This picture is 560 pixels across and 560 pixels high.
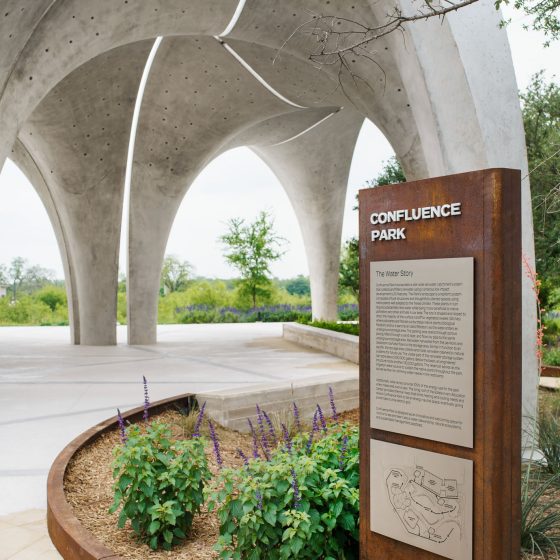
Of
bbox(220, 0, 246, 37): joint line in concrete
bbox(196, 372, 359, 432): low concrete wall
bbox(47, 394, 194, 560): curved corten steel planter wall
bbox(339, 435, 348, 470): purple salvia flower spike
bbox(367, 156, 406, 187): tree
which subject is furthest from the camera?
bbox(367, 156, 406, 187): tree

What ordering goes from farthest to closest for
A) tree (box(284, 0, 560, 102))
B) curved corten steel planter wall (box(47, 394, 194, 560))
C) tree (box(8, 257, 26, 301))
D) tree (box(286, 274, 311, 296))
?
tree (box(286, 274, 311, 296)) → tree (box(8, 257, 26, 301)) → tree (box(284, 0, 560, 102)) → curved corten steel planter wall (box(47, 394, 194, 560))

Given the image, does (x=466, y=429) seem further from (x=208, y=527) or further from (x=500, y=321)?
(x=208, y=527)

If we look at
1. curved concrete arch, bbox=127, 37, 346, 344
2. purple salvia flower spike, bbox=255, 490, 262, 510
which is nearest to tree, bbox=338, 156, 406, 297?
curved concrete arch, bbox=127, 37, 346, 344

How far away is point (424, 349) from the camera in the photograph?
312 cm

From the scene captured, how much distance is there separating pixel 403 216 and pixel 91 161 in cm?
1243

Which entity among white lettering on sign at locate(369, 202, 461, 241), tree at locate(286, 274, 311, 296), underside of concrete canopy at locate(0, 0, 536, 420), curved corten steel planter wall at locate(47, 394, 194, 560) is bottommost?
curved corten steel planter wall at locate(47, 394, 194, 560)

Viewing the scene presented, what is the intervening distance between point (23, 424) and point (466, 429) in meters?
5.23

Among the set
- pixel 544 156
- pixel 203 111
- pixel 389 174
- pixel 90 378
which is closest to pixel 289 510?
pixel 90 378

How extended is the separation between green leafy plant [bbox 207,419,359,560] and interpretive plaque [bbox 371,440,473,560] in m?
0.26

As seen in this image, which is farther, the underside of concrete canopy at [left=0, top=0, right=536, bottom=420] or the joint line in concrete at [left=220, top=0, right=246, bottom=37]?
the joint line in concrete at [left=220, top=0, right=246, bottom=37]

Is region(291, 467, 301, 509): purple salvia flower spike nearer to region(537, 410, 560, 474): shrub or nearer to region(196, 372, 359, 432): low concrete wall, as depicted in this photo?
region(537, 410, 560, 474): shrub

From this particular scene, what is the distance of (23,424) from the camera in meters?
6.66

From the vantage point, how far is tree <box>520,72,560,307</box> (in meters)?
12.7

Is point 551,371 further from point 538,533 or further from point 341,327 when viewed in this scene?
point 538,533
